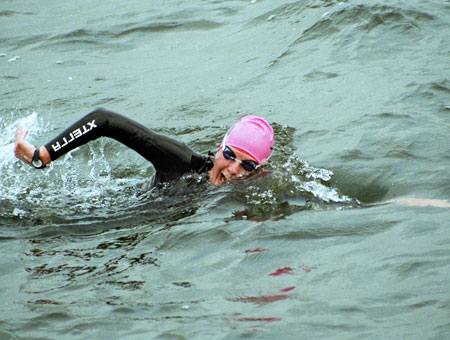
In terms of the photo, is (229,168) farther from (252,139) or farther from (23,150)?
(23,150)

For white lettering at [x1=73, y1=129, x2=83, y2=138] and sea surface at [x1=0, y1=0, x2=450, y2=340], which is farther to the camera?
white lettering at [x1=73, y1=129, x2=83, y2=138]

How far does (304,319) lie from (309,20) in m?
9.56

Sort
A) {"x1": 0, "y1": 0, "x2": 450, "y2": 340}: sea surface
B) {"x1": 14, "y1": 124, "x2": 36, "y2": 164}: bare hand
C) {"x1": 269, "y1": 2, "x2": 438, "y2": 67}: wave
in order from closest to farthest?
1. {"x1": 0, "y1": 0, "x2": 450, "y2": 340}: sea surface
2. {"x1": 14, "y1": 124, "x2": 36, "y2": 164}: bare hand
3. {"x1": 269, "y1": 2, "x2": 438, "y2": 67}: wave

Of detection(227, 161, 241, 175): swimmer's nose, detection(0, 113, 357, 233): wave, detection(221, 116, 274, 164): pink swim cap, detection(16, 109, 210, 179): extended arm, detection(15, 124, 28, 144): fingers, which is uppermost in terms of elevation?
detection(15, 124, 28, 144): fingers

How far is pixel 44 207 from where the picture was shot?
21.8ft

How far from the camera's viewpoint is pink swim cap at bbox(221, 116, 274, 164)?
20.7 ft

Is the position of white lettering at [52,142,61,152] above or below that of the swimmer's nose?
above

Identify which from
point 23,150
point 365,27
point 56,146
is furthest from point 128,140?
point 365,27

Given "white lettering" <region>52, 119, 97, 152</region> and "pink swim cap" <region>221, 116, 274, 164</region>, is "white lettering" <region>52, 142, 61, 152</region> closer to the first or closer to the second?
"white lettering" <region>52, 119, 97, 152</region>

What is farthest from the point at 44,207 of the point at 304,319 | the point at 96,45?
the point at 96,45

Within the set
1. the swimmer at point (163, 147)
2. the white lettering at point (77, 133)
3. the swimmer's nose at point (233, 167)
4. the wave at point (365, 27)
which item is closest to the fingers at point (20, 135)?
the swimmer at point (163, 147)

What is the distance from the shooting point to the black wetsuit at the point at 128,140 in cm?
579

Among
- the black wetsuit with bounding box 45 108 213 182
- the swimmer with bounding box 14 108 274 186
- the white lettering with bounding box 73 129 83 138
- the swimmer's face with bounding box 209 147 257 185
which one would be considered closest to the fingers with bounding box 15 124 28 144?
the swimmer with bounding box 14 108 274 186

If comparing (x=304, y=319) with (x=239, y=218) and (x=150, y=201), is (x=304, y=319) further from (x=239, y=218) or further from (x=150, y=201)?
(x=150, y=201)
